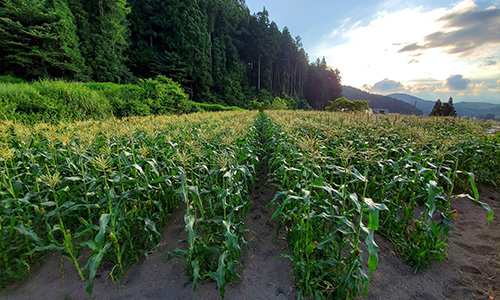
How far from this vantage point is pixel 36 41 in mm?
14992

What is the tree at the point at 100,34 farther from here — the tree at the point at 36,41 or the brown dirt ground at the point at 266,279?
the brown dirt ground at the point at 266,279

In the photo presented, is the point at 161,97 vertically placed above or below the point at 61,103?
above

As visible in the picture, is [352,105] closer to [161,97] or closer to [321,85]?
[321,85]

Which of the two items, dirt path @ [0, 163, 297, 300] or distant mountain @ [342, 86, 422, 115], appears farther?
distant mountain @ [342, 86, 422, 115]

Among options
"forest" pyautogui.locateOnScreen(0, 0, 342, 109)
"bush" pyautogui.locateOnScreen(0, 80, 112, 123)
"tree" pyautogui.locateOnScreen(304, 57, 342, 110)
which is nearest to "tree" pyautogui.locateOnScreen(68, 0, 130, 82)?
"forest" pyautogui.locateOnScreen(0, 0, 342, 109)

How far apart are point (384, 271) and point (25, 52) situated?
23519mm

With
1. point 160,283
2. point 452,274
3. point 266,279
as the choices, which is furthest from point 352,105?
point 160,283

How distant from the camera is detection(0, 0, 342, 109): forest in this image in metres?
14.8

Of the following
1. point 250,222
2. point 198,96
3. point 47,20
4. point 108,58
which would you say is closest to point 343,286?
point 250,222

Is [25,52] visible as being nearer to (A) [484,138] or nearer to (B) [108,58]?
(B) [108,58]

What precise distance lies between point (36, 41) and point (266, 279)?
2318 centimetres

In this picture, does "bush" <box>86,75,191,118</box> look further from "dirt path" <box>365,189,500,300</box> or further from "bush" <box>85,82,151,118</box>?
"dirt path" <box>365,189,500,300</box>

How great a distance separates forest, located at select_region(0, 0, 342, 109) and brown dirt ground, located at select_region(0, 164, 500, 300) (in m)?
18.2

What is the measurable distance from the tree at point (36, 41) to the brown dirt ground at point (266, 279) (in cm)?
1989
